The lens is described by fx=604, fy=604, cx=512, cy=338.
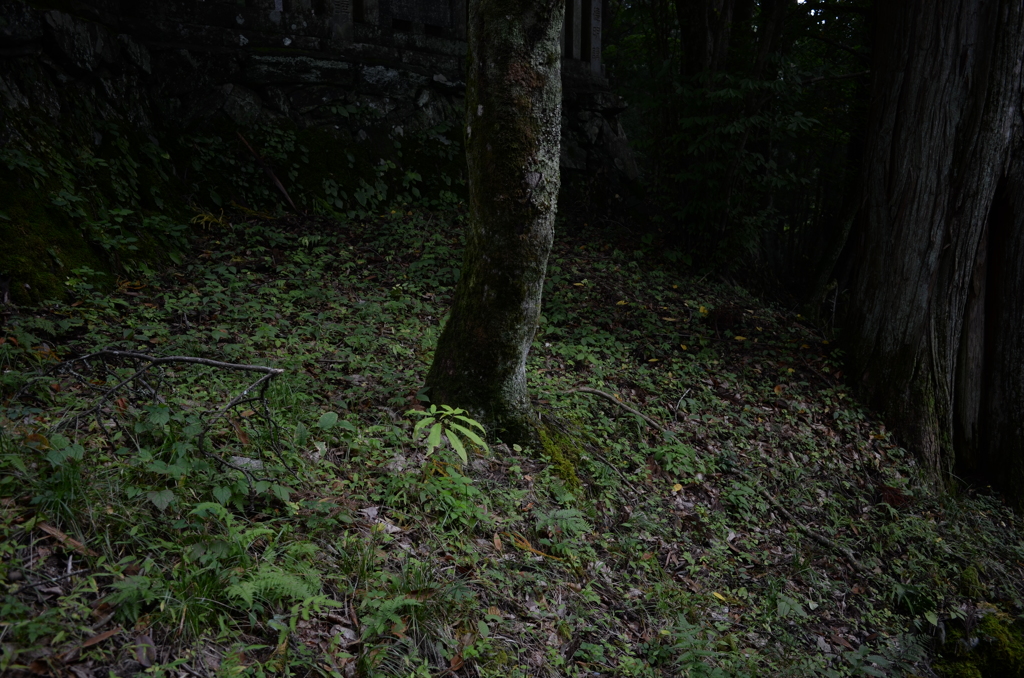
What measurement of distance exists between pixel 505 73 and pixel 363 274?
3.24 metres

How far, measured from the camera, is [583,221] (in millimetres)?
8867

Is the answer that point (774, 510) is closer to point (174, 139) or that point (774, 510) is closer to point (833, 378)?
point (833, 378)

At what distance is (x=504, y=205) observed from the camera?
3.44 metres

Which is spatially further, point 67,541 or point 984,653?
point 984,653

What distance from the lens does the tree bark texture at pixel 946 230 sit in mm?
5680

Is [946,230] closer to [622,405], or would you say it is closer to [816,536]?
[816,536]

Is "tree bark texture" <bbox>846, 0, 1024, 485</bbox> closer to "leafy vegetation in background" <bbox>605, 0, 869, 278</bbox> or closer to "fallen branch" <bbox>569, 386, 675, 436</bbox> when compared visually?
"leafy vegetation in background" <bbox>605, 0, 869, 278</bbox>

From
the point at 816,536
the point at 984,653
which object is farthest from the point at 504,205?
the point at 984,653

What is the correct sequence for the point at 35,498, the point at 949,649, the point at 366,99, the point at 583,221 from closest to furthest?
1. the point at 35,498
2. the point at 949,649
3. the point at 366,99
4. the point at 583,221

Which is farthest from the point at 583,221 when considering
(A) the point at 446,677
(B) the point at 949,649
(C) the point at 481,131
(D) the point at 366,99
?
(A) the point at 446,677

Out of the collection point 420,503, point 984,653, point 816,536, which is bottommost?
point 984,653

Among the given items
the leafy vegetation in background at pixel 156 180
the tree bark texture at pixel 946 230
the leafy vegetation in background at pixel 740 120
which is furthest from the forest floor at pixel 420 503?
the leafy vegetation in background at pixel 740 120

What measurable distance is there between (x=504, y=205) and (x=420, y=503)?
5.55ft

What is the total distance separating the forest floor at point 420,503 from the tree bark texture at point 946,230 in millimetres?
680
